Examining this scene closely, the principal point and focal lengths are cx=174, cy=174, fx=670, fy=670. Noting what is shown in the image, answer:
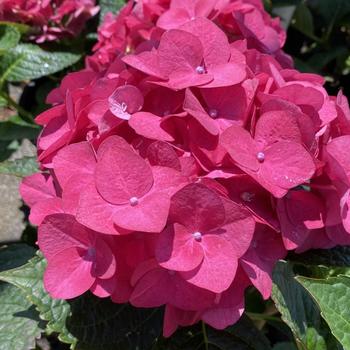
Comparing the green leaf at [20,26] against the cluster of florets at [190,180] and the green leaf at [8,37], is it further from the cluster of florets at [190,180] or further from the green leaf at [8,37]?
the cluster of florets at [190,180]

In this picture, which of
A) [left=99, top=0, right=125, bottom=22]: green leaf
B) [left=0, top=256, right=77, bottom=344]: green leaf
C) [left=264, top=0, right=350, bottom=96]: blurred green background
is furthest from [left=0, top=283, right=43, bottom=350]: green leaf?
[left=264, top=0, right=350, bottom=96]: blurred green background

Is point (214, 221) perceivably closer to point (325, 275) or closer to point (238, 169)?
point (238, 169)

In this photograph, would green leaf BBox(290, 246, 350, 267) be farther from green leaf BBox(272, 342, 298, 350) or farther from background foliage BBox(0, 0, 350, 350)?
green leaf BBox(272, 342, 298, 350)

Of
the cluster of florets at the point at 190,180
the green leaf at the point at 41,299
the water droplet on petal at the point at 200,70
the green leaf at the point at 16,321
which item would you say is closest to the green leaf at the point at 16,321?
the green leaf at the point at 16,321

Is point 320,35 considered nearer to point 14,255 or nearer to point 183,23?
point 183,23

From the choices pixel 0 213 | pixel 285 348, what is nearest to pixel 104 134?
pixel 285 348

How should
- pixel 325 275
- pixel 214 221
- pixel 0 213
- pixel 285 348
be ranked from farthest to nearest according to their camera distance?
pixel 0 213, pixel 285 348, pixel 325 275, pixel 214 221
